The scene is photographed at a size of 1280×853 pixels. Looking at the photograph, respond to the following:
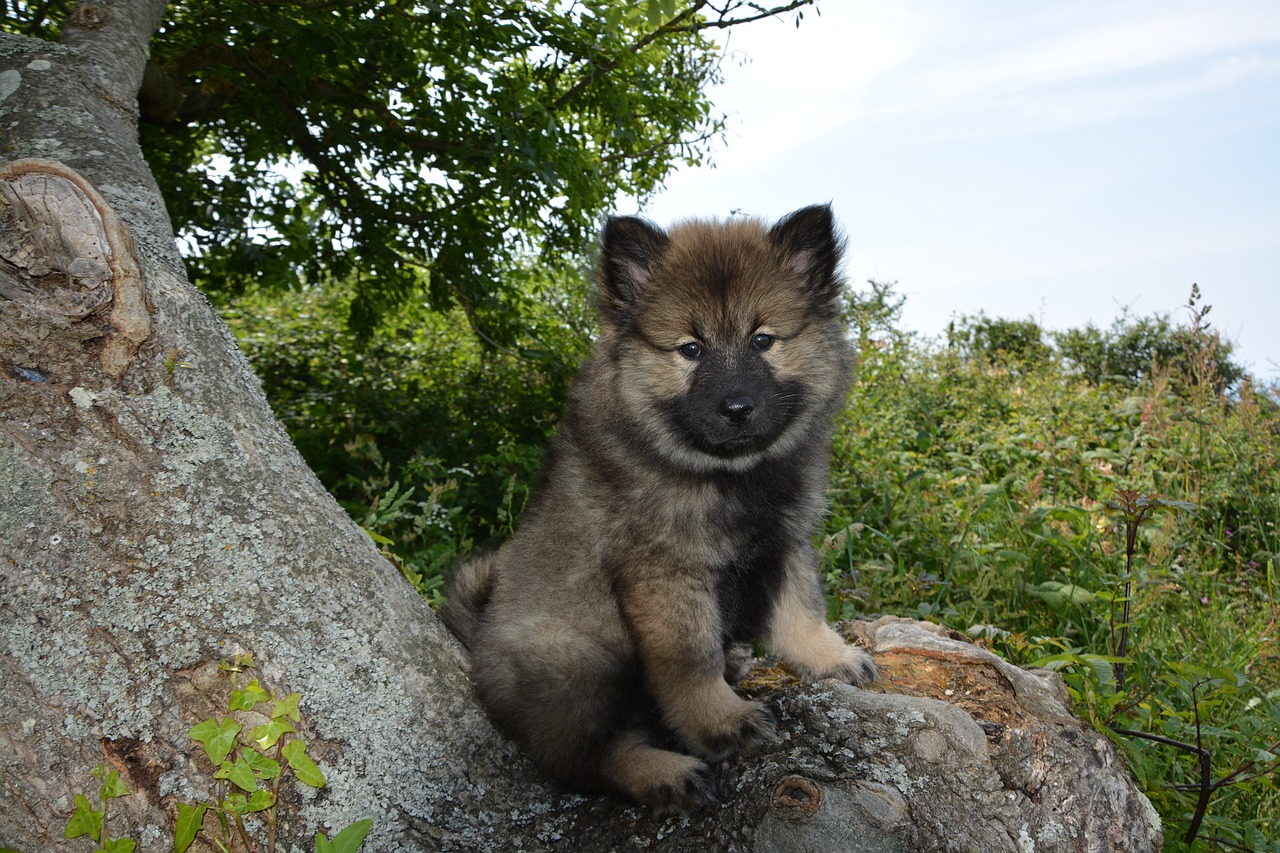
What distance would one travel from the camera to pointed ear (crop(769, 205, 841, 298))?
278 cm

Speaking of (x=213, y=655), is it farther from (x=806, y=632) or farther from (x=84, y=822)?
(x=806, y=632)

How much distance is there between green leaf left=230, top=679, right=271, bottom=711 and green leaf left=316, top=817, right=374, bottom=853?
31 cm

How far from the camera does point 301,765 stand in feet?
6.03

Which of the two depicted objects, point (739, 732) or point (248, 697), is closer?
point (248, 697)

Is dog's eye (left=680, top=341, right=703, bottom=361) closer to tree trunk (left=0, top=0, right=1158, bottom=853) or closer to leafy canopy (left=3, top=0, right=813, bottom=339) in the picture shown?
tree trunk (left=0, top=0, right=1158, bottom=853)

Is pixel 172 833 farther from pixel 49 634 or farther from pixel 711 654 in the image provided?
pixel 711 654

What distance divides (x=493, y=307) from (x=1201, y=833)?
4.33m

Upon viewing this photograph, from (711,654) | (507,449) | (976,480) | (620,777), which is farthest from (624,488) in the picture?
A: (976,480)

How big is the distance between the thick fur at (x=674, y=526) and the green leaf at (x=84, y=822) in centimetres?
88

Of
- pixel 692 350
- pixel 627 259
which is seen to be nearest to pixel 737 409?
pixel 692 350

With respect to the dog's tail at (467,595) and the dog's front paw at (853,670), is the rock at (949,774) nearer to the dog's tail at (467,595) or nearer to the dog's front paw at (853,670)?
the dog's front paw at (853,670)

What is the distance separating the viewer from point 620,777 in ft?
7.50

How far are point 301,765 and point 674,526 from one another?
1108 millimetres

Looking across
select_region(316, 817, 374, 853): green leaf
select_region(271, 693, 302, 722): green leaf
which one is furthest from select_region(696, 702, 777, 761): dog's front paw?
select_region(271, 693, 302, 722): green leaf
